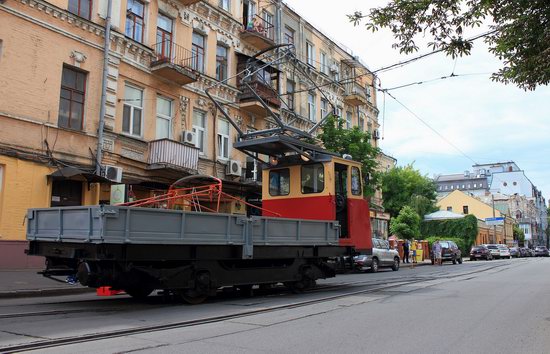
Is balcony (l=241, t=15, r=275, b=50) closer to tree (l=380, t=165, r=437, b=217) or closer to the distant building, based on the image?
tree (l=380, t=165, r=437, b=217)

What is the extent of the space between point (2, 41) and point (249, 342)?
13210 millimetres

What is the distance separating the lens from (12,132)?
578 inches

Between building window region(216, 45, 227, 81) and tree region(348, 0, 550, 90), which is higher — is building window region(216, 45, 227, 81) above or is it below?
above

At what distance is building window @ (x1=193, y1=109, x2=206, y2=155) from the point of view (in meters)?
22.1

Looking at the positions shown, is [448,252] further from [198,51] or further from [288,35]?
[198,51]

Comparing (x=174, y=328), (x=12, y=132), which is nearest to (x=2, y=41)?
(x=12, y=132)

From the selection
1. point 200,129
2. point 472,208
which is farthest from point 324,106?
point 472,208

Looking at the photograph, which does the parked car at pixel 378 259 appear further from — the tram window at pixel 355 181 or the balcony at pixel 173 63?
the balcony at pixel 173 63

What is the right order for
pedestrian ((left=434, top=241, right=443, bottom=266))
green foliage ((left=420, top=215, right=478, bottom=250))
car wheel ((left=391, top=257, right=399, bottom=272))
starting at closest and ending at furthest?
car wheel ((left=391, top=257, right=399, bottom=272)) → pedestrian ((left=434, top=241, right=443, bottom=266)) → green foliage ((left=420, top=215, right=478, bottom=250))

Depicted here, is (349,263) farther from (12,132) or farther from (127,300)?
(12,132)

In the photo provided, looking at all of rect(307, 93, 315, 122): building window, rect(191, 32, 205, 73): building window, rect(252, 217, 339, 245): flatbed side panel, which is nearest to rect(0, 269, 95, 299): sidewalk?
rect(252, 217, 339, 245): flatbed side panel

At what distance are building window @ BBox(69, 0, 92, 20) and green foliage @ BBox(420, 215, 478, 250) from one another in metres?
42.8

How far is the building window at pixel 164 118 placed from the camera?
20.3m

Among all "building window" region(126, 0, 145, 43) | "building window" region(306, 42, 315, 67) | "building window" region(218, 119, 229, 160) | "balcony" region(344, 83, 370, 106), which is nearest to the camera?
"building window" region(126, 0, 145, 43)
